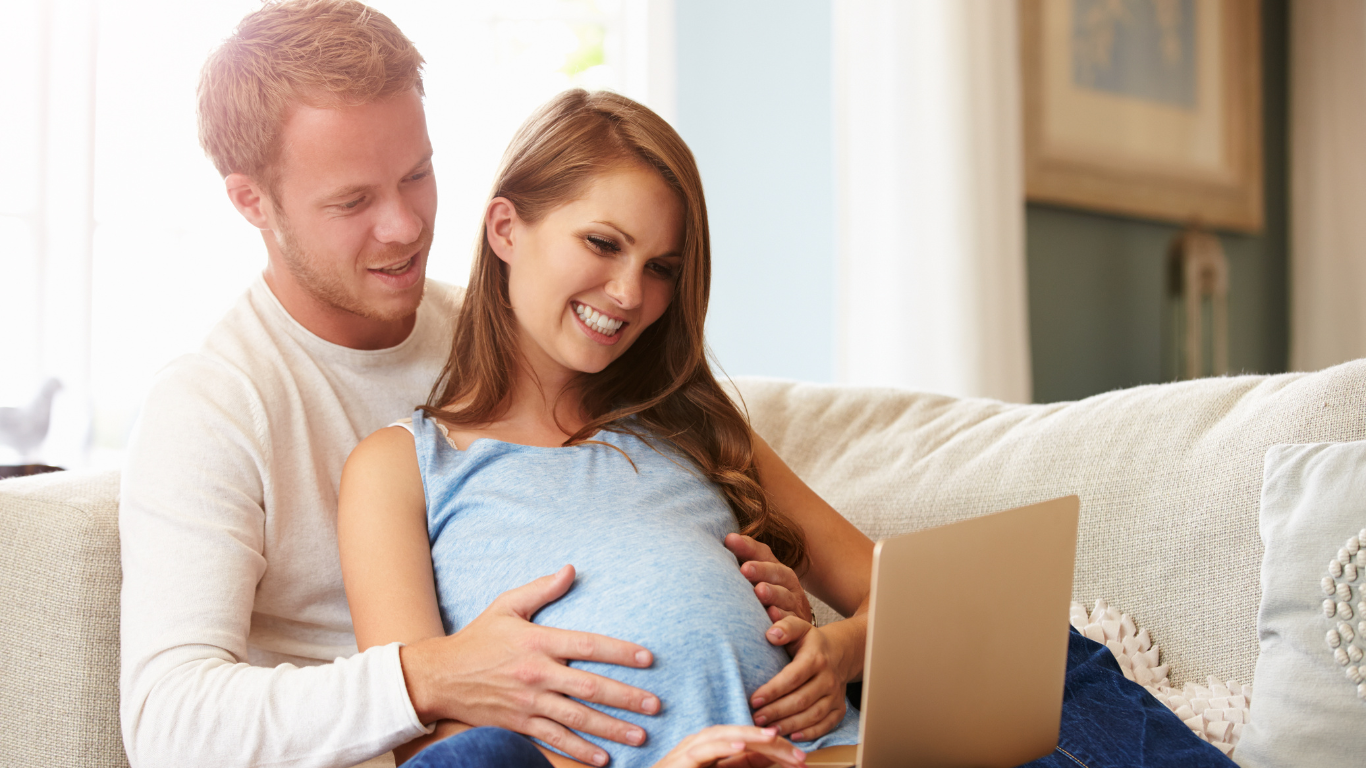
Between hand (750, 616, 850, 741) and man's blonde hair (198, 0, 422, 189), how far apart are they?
76 centimetres

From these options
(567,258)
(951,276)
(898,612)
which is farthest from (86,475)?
(951,276)

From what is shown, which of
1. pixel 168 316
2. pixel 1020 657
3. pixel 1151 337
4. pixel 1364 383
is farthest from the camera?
pixel 1151 337

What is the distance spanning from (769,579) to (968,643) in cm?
32

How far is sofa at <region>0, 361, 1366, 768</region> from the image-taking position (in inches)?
42.9

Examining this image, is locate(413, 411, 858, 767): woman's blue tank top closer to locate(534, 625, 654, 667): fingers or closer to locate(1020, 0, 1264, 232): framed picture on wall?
locate(534, 625, 654, 667): fingers

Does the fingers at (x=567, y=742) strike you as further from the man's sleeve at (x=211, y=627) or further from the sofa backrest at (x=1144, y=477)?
the sofa backrest at (x=1144, y=477)

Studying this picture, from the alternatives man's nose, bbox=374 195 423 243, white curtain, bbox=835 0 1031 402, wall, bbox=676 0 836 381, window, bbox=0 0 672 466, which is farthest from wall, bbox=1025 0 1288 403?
man's nose, bbox=374 195 423 243

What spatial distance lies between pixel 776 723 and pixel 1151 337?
128 inches

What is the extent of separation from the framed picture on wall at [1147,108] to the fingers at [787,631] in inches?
97.2

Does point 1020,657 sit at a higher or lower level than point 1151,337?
higher

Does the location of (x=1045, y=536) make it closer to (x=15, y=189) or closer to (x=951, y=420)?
(x=951, y=420)

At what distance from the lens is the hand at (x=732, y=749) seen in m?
0.85

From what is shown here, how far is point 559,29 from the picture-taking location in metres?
2.75

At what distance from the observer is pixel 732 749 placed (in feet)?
2.78
